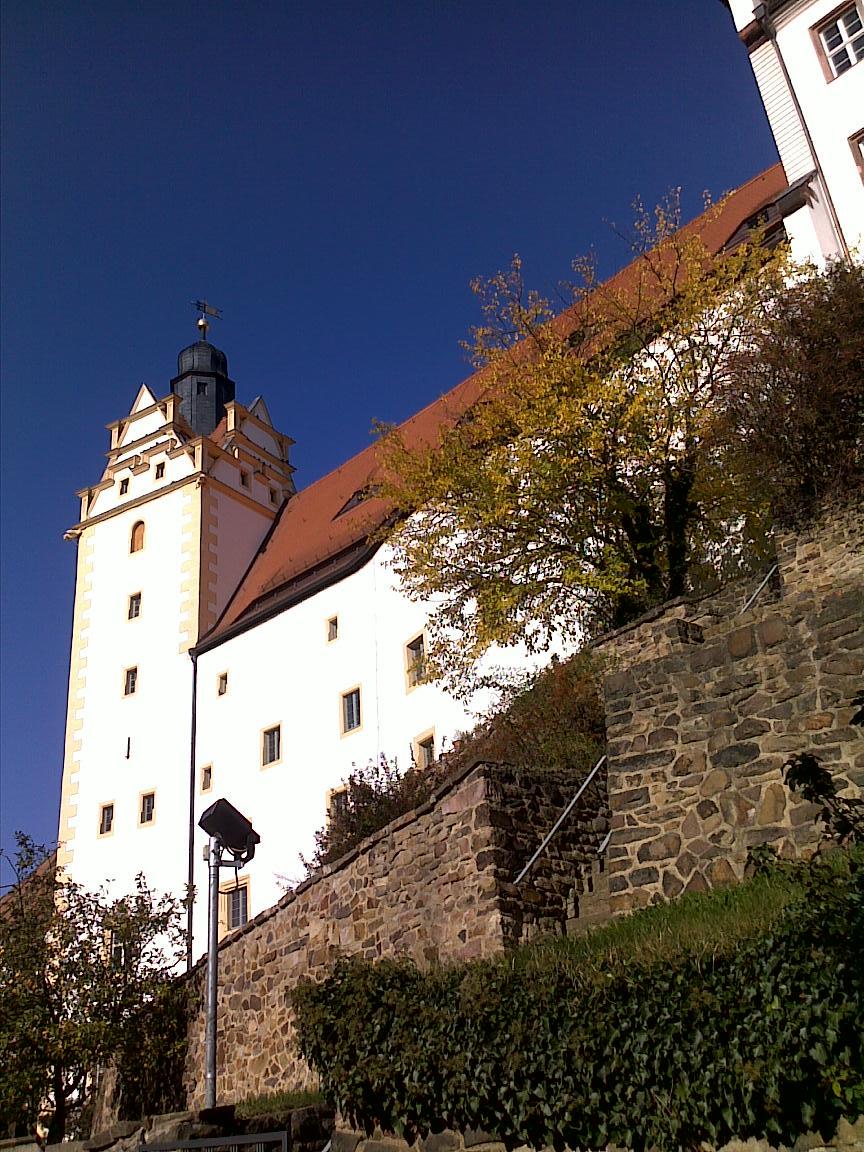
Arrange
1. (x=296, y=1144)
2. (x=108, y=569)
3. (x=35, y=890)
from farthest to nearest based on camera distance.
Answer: (x=108, y=569) < (x=35, y=890) < (x=296, y=1144)

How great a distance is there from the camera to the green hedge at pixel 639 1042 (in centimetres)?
658

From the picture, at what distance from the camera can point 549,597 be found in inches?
692

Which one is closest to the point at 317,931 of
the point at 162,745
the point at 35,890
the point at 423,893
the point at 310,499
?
the point at 423,893

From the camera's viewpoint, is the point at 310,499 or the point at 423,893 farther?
the point at 310,499

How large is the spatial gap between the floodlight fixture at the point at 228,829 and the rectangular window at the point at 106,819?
73.1ft

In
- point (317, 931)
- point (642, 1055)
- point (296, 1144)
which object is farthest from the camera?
point (317, 931)

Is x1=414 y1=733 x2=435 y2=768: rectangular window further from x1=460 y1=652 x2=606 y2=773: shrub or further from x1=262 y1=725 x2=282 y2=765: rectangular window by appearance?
x1=262 y1=725 x2=282 y2=765: rectangular window

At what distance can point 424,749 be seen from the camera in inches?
966

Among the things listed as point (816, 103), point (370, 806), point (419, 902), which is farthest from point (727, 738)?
point (816, 103)

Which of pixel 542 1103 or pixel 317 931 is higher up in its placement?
pixel 317 931

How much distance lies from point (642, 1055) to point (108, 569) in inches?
1281

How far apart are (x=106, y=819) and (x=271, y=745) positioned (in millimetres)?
6668

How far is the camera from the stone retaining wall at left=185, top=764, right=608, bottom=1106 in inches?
463

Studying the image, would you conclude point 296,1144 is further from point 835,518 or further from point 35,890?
point 35,890
